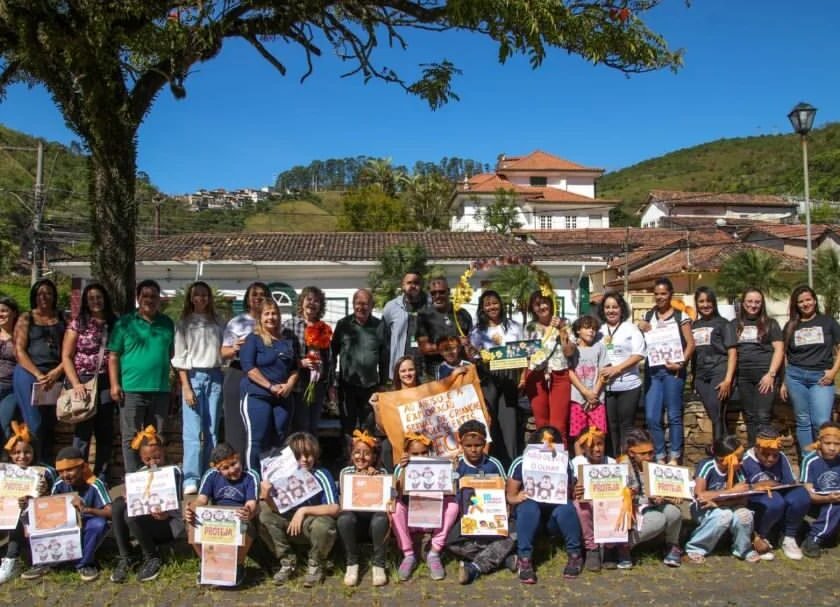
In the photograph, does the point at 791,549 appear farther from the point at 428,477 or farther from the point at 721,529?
the point at 428,477

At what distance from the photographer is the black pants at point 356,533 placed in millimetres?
5039

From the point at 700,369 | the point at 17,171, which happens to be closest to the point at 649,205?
the point at 17,171

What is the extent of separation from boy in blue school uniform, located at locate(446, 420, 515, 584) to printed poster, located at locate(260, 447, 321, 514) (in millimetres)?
1064

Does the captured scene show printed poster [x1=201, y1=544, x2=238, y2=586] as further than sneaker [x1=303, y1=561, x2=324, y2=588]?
No

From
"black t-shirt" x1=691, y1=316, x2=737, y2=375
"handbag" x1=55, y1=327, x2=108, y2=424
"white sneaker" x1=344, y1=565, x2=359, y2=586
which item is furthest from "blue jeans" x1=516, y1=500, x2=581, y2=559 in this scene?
"handbag" x1=55, y1=327, x2=108, y2=424

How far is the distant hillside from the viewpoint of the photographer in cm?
6756

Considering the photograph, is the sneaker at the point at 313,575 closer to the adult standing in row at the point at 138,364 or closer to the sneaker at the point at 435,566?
the sneaker at the point at 435,566

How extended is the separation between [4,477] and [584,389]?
458cm

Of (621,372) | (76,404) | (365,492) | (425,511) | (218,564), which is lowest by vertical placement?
(218,564)

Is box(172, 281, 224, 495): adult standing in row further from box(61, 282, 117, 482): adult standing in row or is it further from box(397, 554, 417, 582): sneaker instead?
box(397, 554, 417, 582): sneaker

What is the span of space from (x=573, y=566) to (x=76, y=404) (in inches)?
162

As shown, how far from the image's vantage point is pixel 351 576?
195 inches

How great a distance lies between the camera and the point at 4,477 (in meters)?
5.12

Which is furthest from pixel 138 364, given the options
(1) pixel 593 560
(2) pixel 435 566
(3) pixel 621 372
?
(3) pixel 621 372
